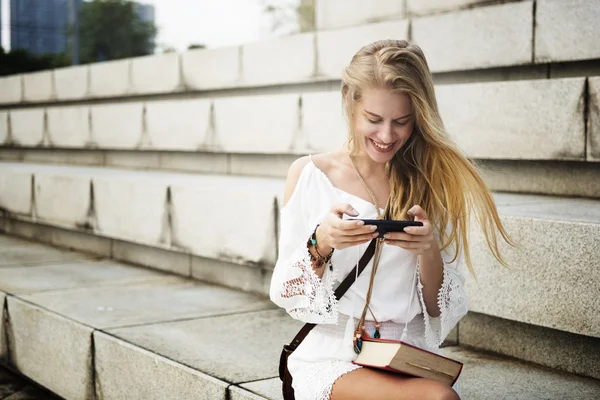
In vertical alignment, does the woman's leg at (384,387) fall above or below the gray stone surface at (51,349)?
above

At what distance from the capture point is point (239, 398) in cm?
319

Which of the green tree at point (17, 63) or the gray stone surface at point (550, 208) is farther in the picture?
the green tree at point (17, 63)

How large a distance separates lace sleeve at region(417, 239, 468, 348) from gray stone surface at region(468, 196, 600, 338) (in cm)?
74

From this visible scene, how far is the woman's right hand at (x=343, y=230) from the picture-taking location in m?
2.29

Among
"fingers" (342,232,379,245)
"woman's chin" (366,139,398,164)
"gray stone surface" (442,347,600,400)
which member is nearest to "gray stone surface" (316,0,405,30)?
"gray stone surface" (442,347,600,400)

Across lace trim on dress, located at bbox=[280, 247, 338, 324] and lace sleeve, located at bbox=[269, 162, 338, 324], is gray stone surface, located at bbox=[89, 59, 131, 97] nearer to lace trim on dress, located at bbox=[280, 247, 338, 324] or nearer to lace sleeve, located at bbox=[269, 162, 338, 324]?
lace sleeve, located at bbox=[269, 162, 338, 324]

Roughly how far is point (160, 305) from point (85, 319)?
1.78 feet

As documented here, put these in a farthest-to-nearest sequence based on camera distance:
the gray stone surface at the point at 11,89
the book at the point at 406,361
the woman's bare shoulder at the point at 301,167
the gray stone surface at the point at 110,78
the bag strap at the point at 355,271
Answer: the gray stone surface at the point at 11,89, the gray stone surface at the point at 110,78, the woman's bare shoulder at the point at 301,167, the bag strap at the point at 355,271, the book at the point at 406,361

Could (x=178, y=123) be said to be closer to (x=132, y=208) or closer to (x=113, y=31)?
(x=132, y=208)

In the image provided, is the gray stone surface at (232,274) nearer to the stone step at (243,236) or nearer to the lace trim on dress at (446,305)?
the stone step at (243,236)

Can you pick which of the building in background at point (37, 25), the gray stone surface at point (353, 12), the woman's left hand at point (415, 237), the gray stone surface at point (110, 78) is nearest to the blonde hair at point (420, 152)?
the woman's left hand at point (415, 237)

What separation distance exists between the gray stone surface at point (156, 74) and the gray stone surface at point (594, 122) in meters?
5.01

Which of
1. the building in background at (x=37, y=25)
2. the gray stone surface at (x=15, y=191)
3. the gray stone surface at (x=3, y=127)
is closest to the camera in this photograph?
the gray stone surface at (x=15, y=191)

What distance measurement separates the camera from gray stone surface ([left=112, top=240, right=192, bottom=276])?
5902 millimetres
